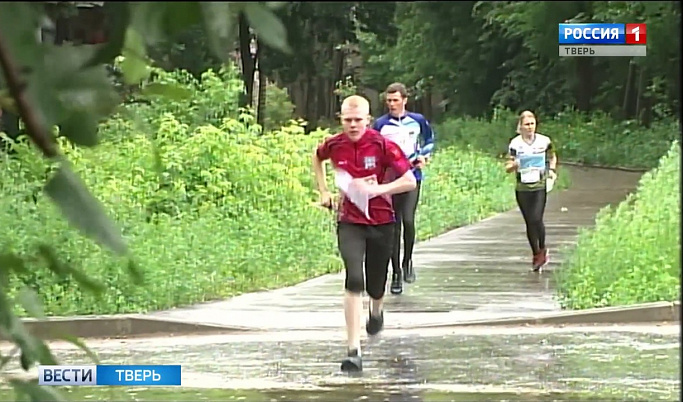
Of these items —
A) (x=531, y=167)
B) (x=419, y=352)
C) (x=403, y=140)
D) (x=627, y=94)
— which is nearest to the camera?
(x=419, y=352)

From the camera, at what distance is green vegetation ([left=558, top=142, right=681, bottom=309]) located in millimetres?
10852

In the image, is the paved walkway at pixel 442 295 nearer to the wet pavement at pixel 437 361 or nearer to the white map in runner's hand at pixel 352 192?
the wet pavement at pixel 437 361

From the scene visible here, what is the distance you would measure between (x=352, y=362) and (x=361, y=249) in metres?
0.68

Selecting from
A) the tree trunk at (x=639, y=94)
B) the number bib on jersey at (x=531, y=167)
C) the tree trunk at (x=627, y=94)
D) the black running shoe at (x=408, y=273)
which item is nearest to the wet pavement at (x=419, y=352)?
the black running shoe at (x=408, y=273)

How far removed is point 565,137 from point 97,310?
28.3 meters

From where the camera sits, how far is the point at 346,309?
8.55 m

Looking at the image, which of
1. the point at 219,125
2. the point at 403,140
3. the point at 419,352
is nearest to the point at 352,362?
the point at 419,352

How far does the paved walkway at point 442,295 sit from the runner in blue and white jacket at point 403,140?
483 mm

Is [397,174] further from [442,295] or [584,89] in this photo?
[584,89]

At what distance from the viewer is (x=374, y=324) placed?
31.8ft

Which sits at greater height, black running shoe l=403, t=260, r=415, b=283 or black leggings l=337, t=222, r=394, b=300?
black leggings l=337, t=222, r=394, b=300

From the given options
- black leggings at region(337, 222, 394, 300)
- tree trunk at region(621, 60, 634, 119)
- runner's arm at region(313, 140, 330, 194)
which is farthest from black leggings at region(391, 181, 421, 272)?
tree trunk at region(621, 60, 634, 119)

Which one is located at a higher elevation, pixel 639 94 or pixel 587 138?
pixel 639 94

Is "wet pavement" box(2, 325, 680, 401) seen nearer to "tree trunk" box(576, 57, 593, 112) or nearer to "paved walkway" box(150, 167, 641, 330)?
"paved walkway" box(150, 167, 641, 330)
